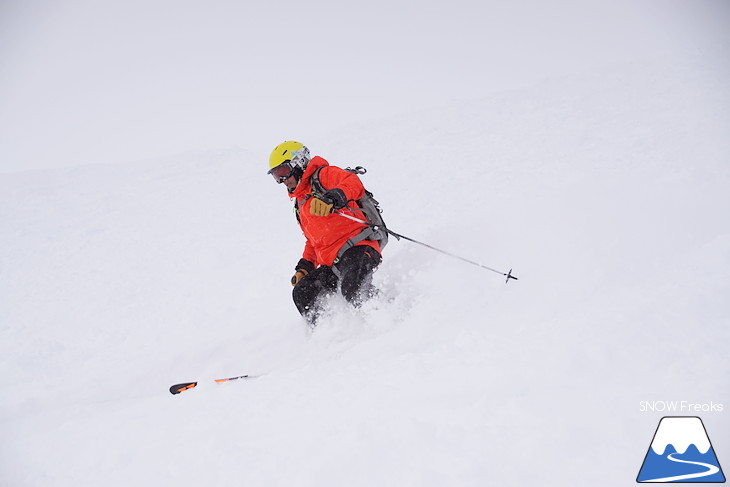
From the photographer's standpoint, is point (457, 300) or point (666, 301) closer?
point (666, 301)

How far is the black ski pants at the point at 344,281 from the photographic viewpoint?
5.35 meters

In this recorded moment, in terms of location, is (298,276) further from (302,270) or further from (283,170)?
(283,170)

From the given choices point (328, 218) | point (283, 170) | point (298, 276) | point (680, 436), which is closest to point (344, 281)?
point (328, 218)

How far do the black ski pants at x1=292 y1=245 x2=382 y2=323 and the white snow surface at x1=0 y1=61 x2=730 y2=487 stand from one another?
222mm

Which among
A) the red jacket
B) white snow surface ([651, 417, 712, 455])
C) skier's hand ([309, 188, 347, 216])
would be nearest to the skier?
the red jacket

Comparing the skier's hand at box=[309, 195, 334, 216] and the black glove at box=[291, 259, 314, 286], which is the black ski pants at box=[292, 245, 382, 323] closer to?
the black glove at box=[291, 259, 314, 286]

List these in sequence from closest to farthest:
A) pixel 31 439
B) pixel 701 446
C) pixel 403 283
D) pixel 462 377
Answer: pixel 701 446 → pixel 462 377 → pixel 31 439 → pixel 403 283

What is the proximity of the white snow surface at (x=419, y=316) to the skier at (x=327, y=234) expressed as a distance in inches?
12.1

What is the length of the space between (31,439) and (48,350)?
431 cm

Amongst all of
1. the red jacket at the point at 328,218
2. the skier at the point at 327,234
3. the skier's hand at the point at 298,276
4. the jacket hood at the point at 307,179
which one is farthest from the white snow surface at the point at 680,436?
the skier's hand at the point at 298,276

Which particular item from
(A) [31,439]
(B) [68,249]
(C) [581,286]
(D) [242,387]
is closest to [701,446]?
(C) [581,286]

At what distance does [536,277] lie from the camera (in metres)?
4.89

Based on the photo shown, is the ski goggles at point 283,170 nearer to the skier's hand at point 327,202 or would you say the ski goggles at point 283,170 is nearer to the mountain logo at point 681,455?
the skier's hand at point 327,202

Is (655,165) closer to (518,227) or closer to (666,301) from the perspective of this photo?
(518,227)
